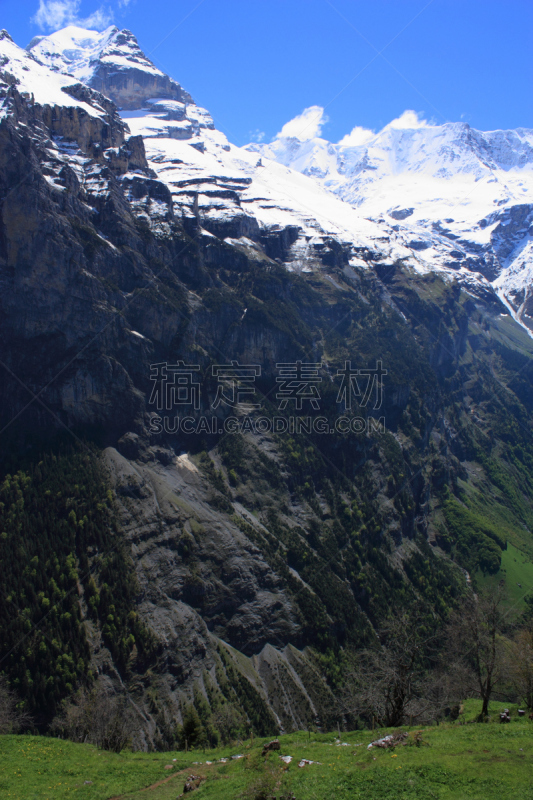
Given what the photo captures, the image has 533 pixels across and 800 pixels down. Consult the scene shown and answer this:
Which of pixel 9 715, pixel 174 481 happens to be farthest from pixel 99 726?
pixel 174 481

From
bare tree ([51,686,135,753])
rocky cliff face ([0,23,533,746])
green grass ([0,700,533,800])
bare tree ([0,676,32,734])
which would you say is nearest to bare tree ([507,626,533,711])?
green grass ([0,700,533,800])

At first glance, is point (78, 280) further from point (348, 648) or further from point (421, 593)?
point (421, 593)

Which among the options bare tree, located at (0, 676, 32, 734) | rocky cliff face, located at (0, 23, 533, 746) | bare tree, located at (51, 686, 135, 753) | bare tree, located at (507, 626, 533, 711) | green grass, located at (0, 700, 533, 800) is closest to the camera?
green grass, located at (0, 700, 533, 800)

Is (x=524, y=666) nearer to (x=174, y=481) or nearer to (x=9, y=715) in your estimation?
(x=9, y=715)

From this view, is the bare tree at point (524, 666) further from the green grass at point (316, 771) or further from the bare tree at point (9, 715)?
the bare tree at point (9, 715)

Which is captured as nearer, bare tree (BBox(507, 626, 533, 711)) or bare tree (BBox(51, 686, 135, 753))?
bare tree (BBox(507, 626, 533, 711))

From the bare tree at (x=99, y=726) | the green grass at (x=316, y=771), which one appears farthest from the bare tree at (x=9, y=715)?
the green grass at (x=316, y=771)

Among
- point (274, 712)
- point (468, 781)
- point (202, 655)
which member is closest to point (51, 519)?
point (202, 655)

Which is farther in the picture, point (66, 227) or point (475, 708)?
point (66, 227)

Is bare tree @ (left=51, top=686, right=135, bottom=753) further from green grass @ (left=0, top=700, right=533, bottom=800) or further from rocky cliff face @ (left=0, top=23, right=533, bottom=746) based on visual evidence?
rocky cliff face @ (left=0, top=23, right=533, bottom=746)
